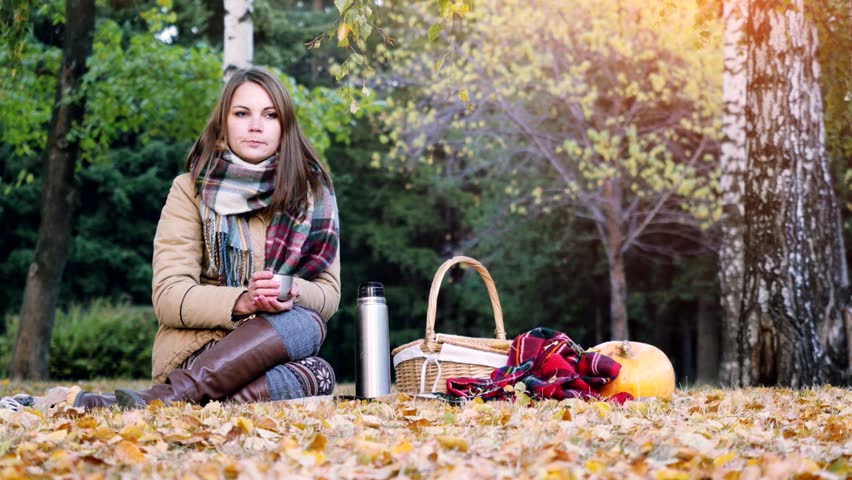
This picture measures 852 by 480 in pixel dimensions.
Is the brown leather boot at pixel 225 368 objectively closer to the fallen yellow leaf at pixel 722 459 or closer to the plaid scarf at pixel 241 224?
the plaid scarf at pixel 241 224

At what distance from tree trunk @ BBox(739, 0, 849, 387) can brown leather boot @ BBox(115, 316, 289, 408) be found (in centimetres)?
275

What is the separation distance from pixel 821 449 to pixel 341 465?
1.29m

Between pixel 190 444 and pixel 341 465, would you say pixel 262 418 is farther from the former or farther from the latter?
pixel 341 465

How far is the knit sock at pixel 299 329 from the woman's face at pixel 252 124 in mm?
727

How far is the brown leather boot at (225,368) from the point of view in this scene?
11.2ft

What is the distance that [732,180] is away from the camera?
6.95m

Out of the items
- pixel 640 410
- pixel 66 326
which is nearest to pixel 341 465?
pixel 640 410

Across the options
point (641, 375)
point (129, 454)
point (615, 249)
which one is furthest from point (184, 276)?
point (615, 249)

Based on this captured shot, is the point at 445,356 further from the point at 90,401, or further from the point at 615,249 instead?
the point at 615,249

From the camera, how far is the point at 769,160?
4969 mm

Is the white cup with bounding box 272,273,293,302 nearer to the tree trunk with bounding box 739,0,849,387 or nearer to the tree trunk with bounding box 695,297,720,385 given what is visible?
the tree trunk with bounding box 739,0,849,387

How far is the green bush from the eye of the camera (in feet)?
44.0

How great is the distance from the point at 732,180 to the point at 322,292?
4.16 metres

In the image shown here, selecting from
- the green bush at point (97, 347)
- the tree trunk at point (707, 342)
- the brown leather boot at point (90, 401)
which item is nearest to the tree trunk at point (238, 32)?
the brown leather boot at point (90, 401)
